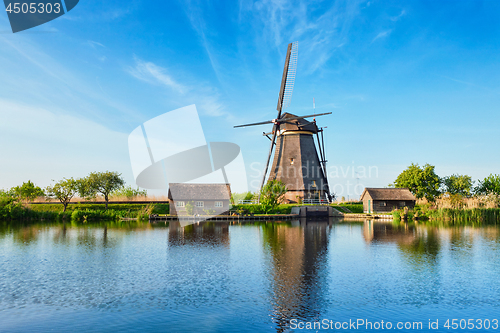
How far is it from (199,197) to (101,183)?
1382cm

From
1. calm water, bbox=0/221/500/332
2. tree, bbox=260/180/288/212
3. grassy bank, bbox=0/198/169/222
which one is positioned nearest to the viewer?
calm water, bbox=0/221/500/332

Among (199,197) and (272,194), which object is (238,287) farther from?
(199,197)

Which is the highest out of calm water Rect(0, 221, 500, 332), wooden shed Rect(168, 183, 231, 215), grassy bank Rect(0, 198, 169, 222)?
wooden shed Rect(168, 183, 231, 215)

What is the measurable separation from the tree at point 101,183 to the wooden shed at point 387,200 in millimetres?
32676

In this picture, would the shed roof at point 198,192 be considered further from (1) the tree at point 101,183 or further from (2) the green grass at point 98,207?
(1) the tree at point 101,183

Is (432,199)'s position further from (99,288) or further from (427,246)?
(99,288)

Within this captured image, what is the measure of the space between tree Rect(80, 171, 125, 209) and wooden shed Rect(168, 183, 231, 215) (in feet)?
31.9

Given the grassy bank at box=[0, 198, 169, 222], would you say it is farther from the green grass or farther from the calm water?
the calm water

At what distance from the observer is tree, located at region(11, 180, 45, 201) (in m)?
43.9

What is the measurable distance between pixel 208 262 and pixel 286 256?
3125 millimetres

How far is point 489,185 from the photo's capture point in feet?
162

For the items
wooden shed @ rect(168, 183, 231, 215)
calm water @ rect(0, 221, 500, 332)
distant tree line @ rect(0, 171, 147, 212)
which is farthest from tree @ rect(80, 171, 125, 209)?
calm water @ rect(0, 221, 500, 332)

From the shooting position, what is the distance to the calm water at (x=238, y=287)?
705 centimetres

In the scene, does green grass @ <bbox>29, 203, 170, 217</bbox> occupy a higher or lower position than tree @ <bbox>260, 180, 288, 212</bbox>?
lower
